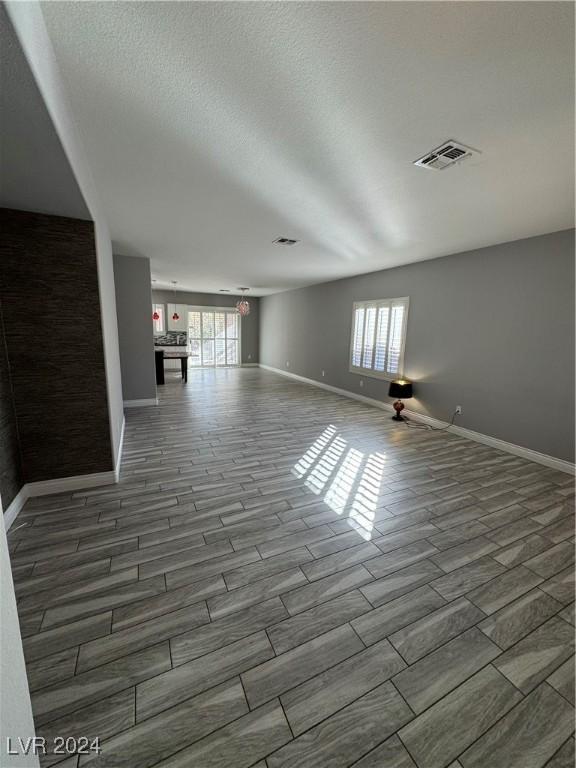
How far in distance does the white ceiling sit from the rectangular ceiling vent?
0.07m

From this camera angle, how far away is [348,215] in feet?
9.90

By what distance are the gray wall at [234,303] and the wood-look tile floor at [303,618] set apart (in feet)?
26.1

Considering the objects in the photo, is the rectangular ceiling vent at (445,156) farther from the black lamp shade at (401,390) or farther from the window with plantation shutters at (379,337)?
the black lamp shade at (401,390)

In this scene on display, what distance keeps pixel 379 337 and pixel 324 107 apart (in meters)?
4.56

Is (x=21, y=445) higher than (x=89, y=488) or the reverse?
higher

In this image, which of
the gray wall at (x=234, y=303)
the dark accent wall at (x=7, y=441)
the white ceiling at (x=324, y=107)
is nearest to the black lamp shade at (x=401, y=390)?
the white ceiling at (x=324, y=107)

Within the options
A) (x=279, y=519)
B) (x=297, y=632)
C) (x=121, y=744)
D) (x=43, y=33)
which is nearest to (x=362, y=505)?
(x=279, y=519)

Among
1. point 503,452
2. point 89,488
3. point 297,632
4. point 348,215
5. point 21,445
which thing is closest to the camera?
point 297,632

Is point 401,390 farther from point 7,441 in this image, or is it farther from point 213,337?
point 213,337

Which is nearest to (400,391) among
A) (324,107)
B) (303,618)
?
(303,618)

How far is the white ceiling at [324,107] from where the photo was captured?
3.82 ft

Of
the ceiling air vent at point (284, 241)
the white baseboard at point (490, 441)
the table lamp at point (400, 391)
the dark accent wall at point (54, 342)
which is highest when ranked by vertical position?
the ceiling air vent at point (284, 241)

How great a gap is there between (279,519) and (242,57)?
9.01 ft

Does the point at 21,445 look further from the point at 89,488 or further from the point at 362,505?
the point at 362,505
